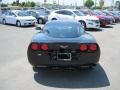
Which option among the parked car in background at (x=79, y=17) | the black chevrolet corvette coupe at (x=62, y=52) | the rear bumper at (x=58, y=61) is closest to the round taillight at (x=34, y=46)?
the black chevrolet corvette coupe at (x=62, y=52)

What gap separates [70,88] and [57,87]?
11.8 inches

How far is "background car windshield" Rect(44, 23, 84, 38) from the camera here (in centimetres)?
747

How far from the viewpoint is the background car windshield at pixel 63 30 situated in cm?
747

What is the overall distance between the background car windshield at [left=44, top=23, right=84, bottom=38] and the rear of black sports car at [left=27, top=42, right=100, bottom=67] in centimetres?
71

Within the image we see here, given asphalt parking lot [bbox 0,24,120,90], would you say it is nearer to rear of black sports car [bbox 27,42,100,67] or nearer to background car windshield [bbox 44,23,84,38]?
rear of black sports car [bbox 27,42,100,67]

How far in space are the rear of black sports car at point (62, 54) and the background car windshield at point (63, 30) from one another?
710mm

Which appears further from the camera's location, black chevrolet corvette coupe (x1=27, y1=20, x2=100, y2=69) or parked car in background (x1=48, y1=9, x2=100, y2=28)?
parked car in background (x1=48, y1=9, x2=100, y2=28)

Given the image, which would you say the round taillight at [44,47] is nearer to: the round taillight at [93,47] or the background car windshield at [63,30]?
the background car windshield at [63,30]

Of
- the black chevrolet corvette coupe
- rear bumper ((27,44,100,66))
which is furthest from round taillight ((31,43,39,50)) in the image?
rear bumper ((27,44,100,66))

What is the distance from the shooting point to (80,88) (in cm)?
611

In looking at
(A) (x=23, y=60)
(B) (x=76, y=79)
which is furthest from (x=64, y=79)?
(A) (x=23, y=60)

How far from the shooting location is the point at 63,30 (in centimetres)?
786

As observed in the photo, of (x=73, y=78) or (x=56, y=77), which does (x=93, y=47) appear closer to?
(x=73, y=78)

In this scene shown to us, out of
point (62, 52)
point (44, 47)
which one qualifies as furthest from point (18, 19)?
point (62, 52)
